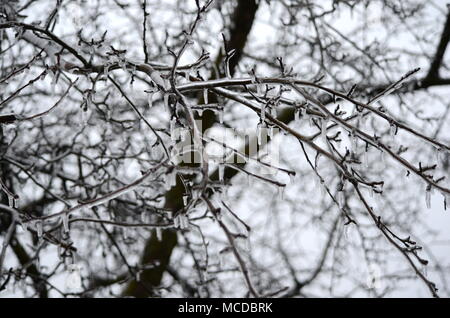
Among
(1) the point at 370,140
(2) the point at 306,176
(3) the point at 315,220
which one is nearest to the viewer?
(1) the point at 370,140

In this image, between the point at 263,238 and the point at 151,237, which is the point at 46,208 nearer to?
the point at 151,237

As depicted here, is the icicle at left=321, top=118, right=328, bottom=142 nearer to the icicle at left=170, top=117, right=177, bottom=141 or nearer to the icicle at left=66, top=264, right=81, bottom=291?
the icicle at left=170, top=117, right=177, bottom=141

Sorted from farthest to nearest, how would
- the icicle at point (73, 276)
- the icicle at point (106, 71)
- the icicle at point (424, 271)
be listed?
1. the icicle at point (73, 276)
2. the icicle at point (106, 71)
3. the icicle at point (424, 271)

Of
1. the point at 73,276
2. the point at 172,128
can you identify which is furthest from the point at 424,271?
the point at 73,276

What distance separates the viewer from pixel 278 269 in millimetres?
6816

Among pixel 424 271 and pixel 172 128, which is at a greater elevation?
pixel 172 128

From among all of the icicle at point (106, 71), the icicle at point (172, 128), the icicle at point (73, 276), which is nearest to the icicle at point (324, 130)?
the icicle at point (172, 128)

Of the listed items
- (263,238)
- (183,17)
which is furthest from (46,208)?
(263,238)

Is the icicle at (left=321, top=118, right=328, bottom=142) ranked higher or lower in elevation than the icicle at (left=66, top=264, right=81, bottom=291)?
higher

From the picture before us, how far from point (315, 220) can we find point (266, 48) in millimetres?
2305

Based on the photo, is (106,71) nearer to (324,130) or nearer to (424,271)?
(324,130)

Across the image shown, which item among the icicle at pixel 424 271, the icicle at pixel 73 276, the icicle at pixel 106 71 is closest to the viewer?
the icicle at pixel 424 271

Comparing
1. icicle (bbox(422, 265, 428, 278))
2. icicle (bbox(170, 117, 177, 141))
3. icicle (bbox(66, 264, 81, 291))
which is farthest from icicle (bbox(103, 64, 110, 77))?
icicle (bbox(422, 265, 428, 278))

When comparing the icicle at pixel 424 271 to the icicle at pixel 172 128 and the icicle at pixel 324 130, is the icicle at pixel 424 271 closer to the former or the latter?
the icicle at pixel 324 130
